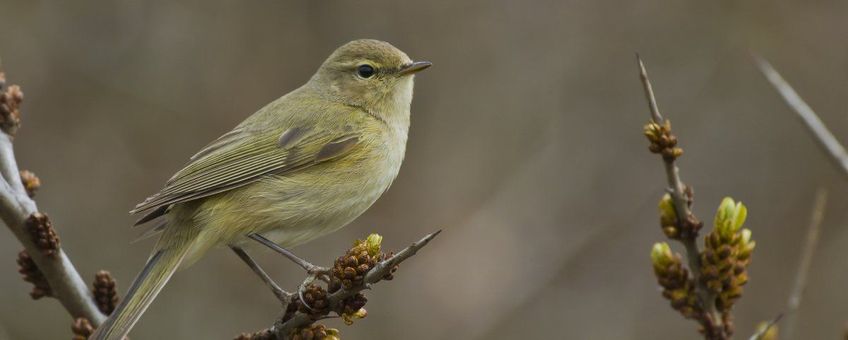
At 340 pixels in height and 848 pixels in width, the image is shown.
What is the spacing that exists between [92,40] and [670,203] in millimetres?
7352

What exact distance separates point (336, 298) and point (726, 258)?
4.41 feet

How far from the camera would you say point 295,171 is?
16.5ft

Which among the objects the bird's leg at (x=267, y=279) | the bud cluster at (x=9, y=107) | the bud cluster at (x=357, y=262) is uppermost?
the bud cluster at (x=9, y=107)

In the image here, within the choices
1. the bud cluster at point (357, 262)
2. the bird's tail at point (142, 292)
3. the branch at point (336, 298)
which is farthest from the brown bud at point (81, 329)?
the bud cluster at point (357, 262)

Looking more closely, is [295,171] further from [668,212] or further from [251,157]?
[668,212]

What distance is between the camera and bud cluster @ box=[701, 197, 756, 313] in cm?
293

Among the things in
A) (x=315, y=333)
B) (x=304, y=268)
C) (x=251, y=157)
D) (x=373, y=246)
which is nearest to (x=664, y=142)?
(x=373, y=246)

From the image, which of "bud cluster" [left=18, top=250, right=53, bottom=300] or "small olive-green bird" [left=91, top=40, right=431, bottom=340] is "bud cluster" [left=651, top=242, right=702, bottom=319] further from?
"bud cluster" [left=18, top=250, right=53, bottom=300]

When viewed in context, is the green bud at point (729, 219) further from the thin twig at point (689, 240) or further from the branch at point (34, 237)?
the branch at point (34, 237)

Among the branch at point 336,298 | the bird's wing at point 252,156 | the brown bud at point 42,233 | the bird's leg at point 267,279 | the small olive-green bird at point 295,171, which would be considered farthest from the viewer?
the bird's wing at point 252,156

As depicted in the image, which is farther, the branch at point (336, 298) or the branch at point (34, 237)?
the branch at point (34, 237)

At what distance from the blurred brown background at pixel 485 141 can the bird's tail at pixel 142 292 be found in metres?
4.05

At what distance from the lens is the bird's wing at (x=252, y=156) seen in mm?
4727

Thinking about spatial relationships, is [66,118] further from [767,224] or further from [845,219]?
[845,219]
